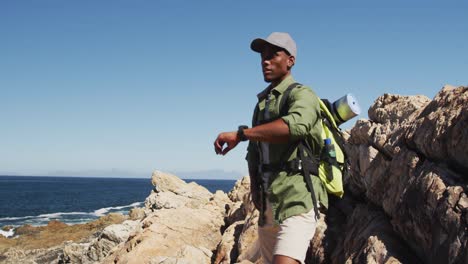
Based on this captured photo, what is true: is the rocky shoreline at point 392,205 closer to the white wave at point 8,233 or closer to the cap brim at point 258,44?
the cap brim at point 258,44

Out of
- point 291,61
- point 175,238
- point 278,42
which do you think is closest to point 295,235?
point 291,61

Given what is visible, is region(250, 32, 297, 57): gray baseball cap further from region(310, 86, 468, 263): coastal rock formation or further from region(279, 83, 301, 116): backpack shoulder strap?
region(310, 86, 468, 263): coastal rock formation

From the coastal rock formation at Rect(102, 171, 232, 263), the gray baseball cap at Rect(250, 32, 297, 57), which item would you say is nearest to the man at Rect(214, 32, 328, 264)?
the gray baseball cap at Rect(250, 32, 297, 57)

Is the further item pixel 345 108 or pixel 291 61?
pixel 345 108

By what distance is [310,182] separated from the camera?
14.5 ft

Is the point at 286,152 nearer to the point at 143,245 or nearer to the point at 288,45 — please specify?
the point at 288,45

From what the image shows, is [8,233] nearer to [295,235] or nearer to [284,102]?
[295,235]

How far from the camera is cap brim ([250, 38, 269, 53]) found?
465cm

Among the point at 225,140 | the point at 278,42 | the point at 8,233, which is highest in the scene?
the point at 278,42

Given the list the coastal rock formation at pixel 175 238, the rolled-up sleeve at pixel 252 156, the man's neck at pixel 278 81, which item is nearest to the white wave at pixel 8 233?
the coastal rock formation at pixel 175 238

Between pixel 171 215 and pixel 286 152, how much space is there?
1017 centimetres

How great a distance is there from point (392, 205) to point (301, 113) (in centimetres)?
357

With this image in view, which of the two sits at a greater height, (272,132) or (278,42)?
(278,42)

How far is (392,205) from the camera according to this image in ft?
22.9
